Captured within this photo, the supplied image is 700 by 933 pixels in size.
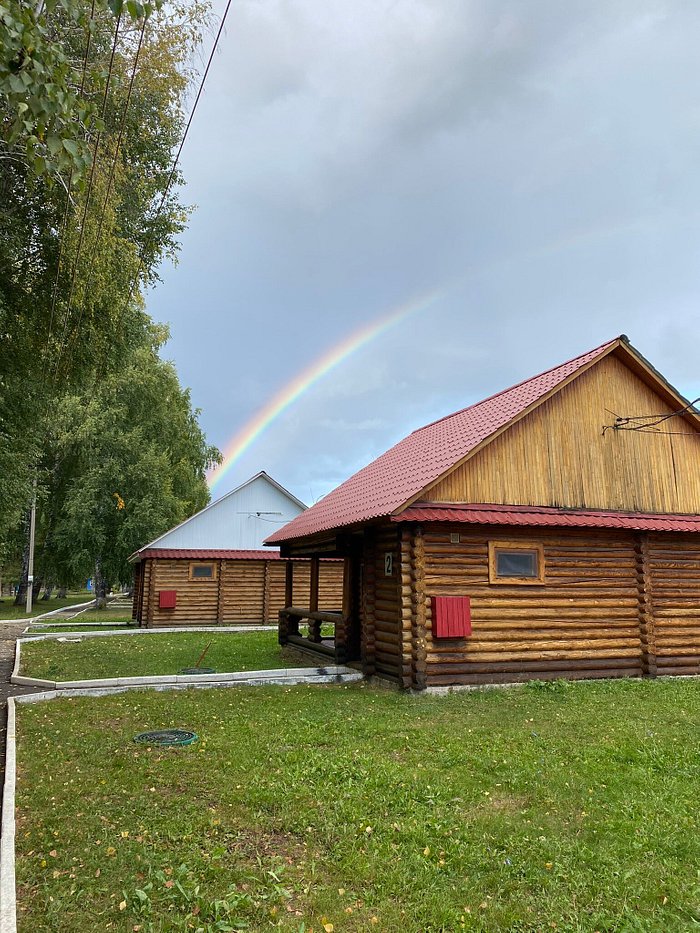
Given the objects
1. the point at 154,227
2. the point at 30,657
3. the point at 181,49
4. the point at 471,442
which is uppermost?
the point at 181,49

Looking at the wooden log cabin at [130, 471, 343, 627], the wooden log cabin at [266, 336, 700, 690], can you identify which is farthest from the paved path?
the wooden log cabin at [266, 336, 700, 690]

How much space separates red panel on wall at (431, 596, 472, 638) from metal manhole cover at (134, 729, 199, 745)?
476 cm

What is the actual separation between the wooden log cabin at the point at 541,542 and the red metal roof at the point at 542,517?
0.13 ft

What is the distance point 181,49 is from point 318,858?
1380cm

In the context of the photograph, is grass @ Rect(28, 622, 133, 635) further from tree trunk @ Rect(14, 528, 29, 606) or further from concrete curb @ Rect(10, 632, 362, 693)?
tree trunk @ Rect(14, 528, 29, 606)

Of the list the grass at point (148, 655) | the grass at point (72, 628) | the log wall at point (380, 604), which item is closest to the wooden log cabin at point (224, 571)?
the grass at point (72, 628)

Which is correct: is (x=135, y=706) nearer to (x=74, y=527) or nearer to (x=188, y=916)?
(x=188, y=916)

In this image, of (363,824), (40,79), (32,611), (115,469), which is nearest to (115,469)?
(115,469)

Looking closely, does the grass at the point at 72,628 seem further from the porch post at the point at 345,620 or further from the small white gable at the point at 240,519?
the porch post at the point at 345,620

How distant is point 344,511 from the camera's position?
586 inches

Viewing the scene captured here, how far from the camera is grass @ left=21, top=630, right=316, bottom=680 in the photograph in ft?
47.6

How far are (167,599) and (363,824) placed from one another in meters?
23.3

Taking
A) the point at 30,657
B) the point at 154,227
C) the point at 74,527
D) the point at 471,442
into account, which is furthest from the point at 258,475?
the point at 471,442

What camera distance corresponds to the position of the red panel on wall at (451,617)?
1175cm
